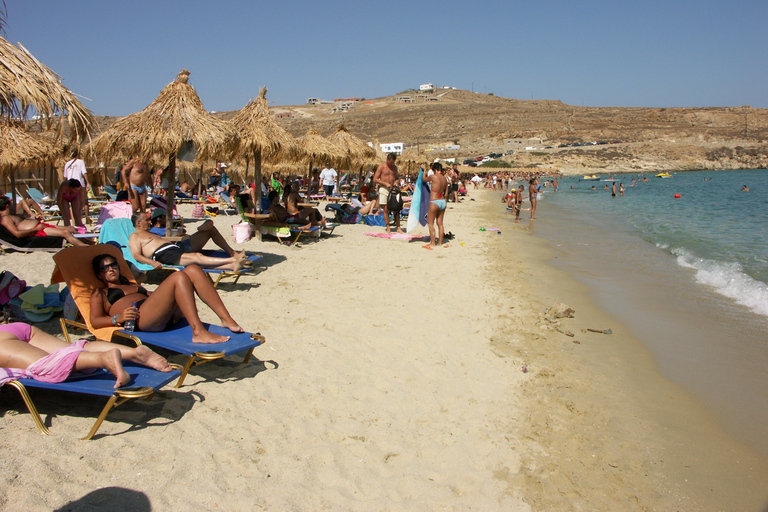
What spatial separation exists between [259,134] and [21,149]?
4939mm

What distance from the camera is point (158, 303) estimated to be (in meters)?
3.38

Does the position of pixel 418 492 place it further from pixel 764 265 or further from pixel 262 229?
pixel 764 265

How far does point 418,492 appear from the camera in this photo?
8.15 feet

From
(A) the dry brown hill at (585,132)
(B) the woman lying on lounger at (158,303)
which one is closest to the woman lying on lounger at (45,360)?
(B) the woman lying on lounger at (158,303)

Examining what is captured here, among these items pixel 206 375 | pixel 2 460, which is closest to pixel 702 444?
pixel 206 375

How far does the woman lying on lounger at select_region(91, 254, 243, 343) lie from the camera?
334 centimetres

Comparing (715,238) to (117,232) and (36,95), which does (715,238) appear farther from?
(36,95)

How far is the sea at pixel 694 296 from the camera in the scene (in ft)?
13.1

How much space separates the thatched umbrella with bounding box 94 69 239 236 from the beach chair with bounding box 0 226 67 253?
1313mm

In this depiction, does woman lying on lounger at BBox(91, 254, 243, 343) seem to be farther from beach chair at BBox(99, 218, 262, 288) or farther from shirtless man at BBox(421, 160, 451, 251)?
shirtless man at BBox(421, 160, 451, 251)

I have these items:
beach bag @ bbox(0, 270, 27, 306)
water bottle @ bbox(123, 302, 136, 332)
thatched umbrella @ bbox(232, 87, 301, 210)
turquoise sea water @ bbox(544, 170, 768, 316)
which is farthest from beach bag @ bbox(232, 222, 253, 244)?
turquoise sea water @ bbox(544, 170, 768, 316)

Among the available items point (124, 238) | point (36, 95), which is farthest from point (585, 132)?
point (36, 95)

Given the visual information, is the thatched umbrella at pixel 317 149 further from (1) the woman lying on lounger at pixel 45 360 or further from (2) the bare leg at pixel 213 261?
(1) the woman lying on lounger at pixel 45 360

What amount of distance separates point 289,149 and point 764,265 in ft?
28.4
